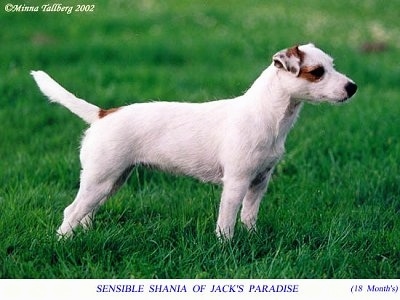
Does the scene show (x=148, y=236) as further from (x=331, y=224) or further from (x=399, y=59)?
(x=399, y=59)

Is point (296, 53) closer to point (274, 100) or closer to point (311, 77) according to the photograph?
point (311, 77)

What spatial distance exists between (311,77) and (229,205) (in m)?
0.95

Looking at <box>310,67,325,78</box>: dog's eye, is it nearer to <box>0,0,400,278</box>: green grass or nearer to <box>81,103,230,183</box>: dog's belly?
<box>81,103,230,183</box>: dog's belly

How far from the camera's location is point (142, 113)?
4.84 metres

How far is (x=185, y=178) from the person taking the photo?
6.35m

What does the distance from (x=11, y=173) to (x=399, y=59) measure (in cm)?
682

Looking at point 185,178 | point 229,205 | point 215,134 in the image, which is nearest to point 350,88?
point 215,134

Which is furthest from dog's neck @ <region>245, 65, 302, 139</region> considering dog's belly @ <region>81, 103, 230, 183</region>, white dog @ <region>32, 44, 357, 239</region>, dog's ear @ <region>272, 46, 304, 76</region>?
dog's belly @ <region>81, 103, 230, 183</region>

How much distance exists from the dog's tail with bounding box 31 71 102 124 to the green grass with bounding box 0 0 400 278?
2.46ft

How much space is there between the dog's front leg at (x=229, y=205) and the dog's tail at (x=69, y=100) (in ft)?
3.28

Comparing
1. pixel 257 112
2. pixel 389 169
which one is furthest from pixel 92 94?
pixel 257 112

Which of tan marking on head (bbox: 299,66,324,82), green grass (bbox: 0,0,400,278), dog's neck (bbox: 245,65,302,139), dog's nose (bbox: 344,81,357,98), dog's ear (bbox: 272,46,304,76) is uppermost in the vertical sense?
dog's ear (bbox: 272,46,304,76)

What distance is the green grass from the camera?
15.0ft

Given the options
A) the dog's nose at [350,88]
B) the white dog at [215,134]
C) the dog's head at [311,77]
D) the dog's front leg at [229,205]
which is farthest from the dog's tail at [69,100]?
the dog's nose at [350,88]
